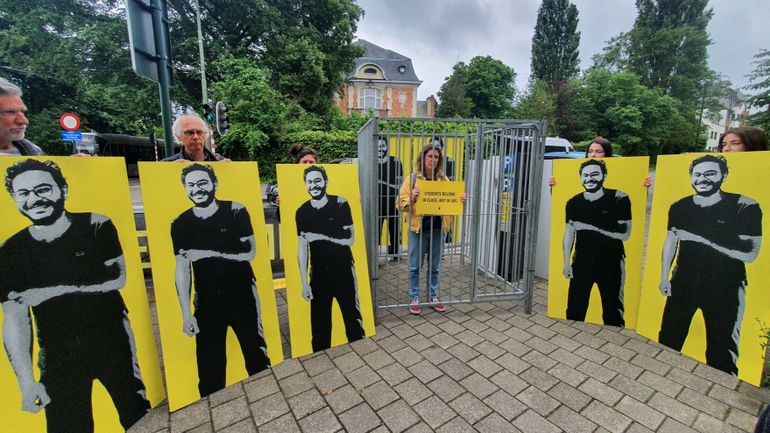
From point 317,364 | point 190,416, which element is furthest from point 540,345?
point 190,416

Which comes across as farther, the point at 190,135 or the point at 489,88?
the point at 489,88

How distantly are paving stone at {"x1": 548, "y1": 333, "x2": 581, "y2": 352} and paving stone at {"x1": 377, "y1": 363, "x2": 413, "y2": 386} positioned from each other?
4.84ft

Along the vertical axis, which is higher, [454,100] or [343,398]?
[454,100]

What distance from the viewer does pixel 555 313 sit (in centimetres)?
350

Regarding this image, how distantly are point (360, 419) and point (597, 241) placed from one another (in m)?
2.75

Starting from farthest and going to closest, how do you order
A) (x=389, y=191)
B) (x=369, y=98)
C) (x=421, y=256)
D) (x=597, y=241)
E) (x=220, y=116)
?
(x=369, y=98) < (x=220, y=116) < (x=389, y=191) < (x=421, y=256) < (x=597, y=241)

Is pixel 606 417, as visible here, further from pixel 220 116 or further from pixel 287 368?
pixel 220 116

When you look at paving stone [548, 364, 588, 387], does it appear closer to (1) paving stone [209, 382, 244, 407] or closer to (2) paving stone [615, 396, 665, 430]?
(2) paving stone [615, 396, 665, 430]

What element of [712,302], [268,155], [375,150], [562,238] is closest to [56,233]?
[375,150]

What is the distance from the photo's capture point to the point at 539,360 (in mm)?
2777

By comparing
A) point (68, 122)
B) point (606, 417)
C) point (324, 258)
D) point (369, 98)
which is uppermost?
point (369, 98)

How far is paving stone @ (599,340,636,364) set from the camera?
2823 mm

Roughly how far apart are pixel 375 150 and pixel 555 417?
2.47 metres

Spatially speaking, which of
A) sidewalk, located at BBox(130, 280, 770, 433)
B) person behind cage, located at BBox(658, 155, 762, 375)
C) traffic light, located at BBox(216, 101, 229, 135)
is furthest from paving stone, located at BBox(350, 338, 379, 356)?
traffic light, located at BBox(216, 101, 229, 135)
